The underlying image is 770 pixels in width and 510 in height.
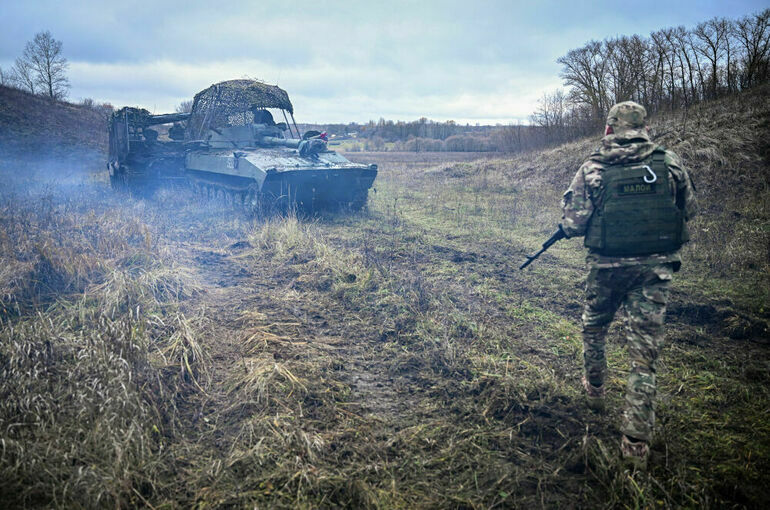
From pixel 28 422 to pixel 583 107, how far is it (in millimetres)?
19761

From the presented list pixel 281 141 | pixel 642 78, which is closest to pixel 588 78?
pixel 642 78

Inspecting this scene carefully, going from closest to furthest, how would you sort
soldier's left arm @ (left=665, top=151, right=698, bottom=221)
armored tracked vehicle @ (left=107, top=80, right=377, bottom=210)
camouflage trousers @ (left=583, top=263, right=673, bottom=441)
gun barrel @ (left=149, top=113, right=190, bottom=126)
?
camouflage trousers @ (left=583, top=263, right=673, bottom=441) → soldier's left arm @ (left=665, top=151, right=698, bottom=221) → armored tracked vehicle @ (left=107, top=80, right=377, bottom=210) → gun barrel @ (left=149, top=113, right=190, bottom=126)

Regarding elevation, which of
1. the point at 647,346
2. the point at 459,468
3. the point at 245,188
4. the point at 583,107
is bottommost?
the point at 459,468

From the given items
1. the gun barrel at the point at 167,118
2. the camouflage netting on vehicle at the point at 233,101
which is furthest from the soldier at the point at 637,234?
the gun barrel at the point at 167,118

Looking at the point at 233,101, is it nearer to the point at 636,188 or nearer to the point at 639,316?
the point at 636,188

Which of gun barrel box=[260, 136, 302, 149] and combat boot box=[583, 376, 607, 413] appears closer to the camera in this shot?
combat boot box=[583, 376, 607, 413]

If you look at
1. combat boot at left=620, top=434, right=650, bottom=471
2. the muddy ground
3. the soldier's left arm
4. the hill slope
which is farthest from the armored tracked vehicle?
the hill slope

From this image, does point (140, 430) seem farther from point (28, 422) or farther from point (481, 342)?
point (481, 342)


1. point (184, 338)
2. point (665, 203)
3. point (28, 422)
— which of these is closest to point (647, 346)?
point (665, 203)

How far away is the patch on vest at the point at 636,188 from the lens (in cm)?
253

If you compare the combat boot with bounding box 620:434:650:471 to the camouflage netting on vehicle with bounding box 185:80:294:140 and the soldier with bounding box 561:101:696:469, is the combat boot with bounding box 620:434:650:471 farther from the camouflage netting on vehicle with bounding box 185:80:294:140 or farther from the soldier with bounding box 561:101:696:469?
the camouflage netting on vehicle with bounding box 185:80:294:140

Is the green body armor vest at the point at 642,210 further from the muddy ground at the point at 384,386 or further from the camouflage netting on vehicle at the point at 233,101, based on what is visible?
the camouflage netting on vehicle at the point at 233,101

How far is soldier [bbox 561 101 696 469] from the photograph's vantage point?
2.50 meters

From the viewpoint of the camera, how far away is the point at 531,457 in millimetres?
2518
